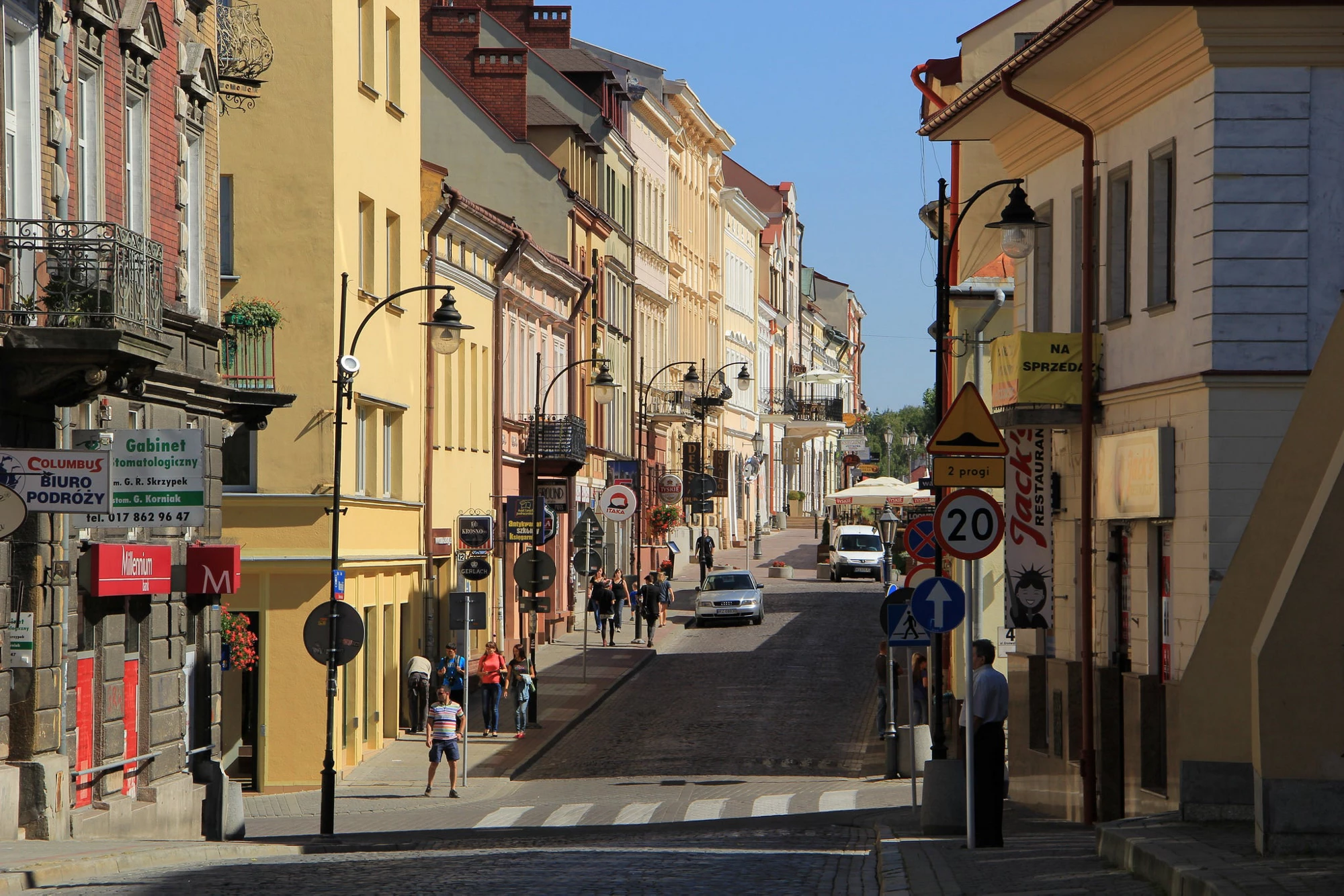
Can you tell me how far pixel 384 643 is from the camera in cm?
3469

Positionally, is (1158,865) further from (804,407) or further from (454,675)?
(804,407)

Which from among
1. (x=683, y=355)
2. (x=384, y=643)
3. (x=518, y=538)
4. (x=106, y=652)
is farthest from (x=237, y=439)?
(x=683, y=355)

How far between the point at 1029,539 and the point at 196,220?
10.2 m

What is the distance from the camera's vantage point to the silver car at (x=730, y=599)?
5366 centimetres

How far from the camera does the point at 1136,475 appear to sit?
18.5 meters

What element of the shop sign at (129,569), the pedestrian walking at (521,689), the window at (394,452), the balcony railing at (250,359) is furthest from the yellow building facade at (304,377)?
the shop sign at (129,569)

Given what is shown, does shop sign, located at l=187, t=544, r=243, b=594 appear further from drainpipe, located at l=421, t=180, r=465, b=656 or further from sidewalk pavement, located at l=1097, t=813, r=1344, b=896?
drainpipe, located at l=421, t=180, r=465, b=656

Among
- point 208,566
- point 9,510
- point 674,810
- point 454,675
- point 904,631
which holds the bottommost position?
point 674,810

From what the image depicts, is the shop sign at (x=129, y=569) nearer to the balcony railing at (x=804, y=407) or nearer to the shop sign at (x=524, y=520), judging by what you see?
the shop sign at (x=524, y=520)

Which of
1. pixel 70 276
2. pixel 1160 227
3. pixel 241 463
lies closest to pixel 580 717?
pixel 241 463

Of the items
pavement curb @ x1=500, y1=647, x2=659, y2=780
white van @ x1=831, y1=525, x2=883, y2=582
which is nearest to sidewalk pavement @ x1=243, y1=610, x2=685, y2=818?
pavement curb @ x1=500, y1=647, x2=659, y2=780

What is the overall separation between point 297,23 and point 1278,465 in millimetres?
21746

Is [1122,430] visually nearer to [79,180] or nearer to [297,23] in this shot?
[79,180]

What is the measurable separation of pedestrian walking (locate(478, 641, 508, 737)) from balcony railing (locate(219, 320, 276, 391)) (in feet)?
20.0
